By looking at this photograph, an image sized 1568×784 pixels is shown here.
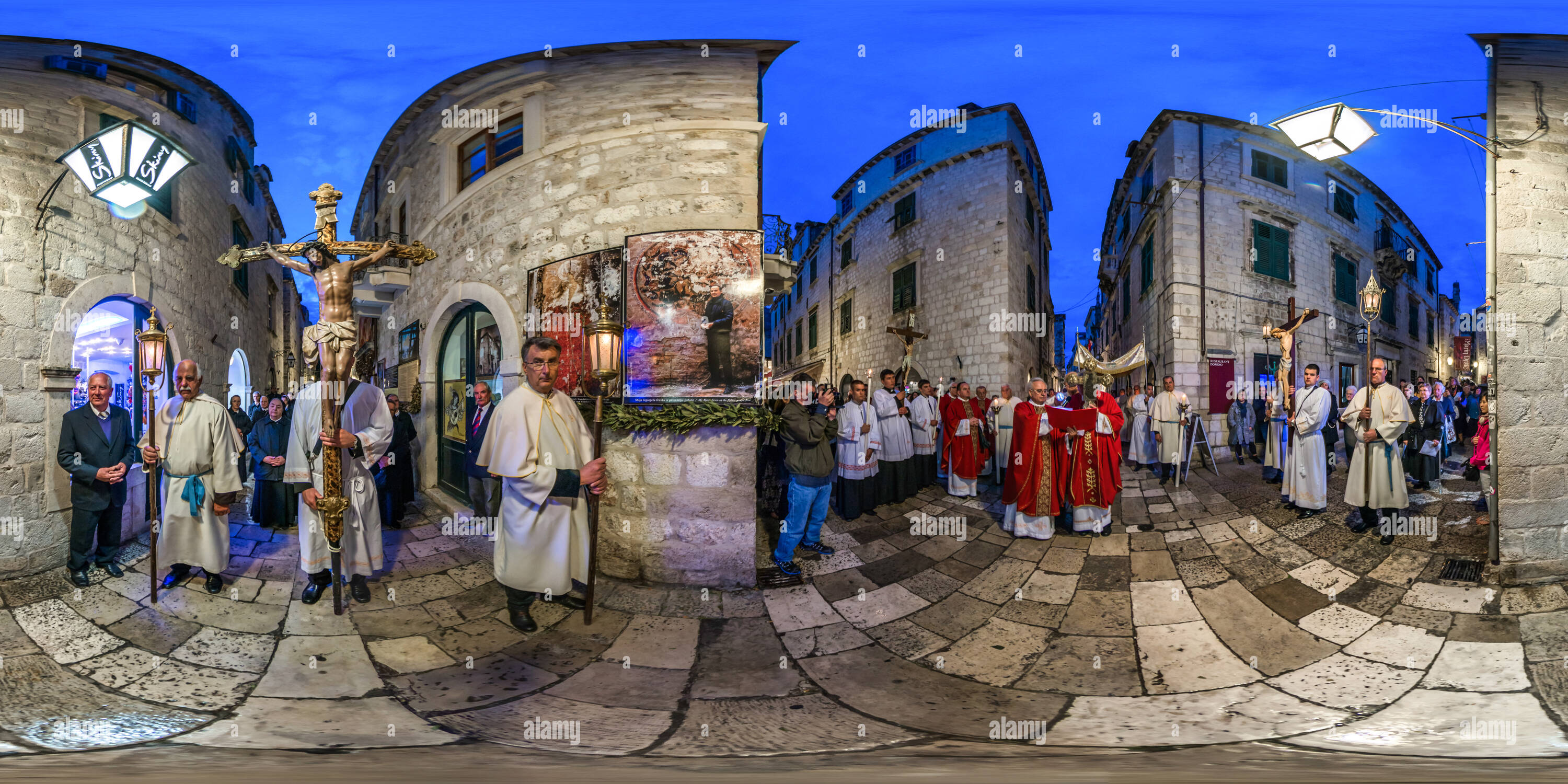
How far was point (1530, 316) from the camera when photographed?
2.63 m

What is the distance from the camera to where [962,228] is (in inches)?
135

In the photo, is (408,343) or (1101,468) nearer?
(408,343)

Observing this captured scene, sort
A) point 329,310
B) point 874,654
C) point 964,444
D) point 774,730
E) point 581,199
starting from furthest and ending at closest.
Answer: point 964,444, point 581,199, point 874,654, point 329,310, point 774,730

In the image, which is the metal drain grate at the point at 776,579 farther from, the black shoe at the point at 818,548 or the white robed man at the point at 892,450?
the white robed man at the point at 892,450

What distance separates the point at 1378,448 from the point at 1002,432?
1939mm

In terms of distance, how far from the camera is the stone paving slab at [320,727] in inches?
71.4

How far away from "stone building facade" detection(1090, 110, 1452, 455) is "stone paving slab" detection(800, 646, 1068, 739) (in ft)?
4.85

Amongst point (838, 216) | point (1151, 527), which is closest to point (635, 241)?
point (838, 216)

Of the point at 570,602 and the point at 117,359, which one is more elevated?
the point at 117,359

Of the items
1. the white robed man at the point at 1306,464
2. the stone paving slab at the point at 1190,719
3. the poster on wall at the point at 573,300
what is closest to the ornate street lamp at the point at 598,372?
the poster on wall at the point at 573,300

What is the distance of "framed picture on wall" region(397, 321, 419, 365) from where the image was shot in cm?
282

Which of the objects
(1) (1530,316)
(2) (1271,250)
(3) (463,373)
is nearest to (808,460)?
(3) (463,373)

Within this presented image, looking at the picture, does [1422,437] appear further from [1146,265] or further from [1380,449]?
[1146,265]

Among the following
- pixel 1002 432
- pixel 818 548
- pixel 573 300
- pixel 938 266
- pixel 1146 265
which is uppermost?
pixel 938 266
